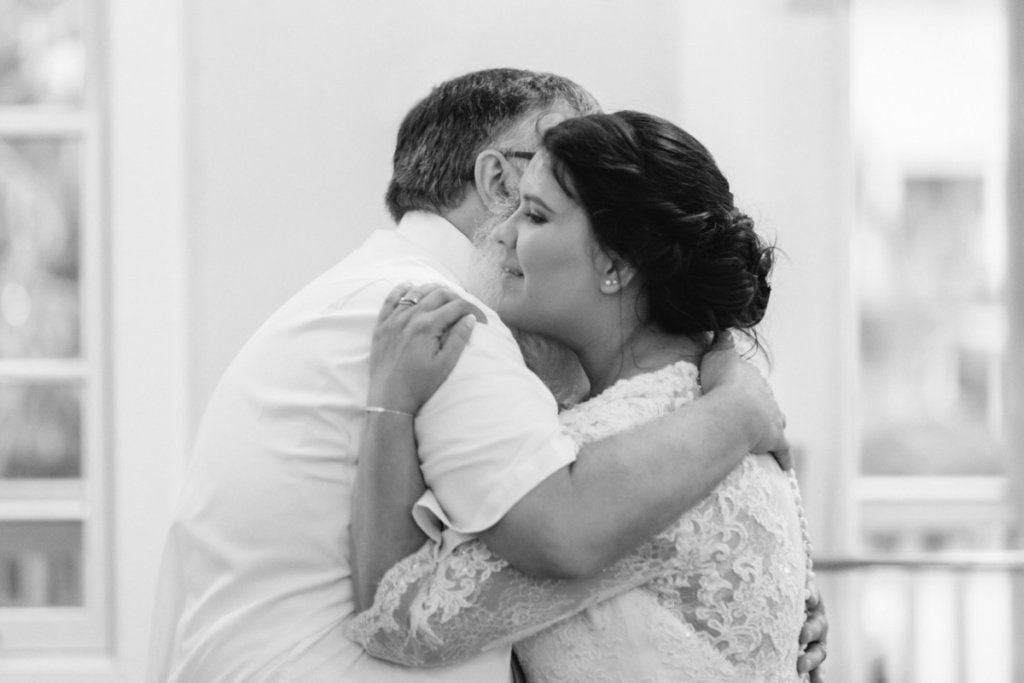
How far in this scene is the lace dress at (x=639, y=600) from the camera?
158cm

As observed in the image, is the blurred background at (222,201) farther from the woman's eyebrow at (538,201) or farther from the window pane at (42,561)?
the woman's eyebrow at (538,201)

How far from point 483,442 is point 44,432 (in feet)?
8.65

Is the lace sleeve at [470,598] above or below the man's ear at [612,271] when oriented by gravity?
below

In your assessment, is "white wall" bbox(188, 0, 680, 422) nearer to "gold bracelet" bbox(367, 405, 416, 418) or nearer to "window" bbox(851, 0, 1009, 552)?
"gold bracelet" bbox(367, 405, 416, 418)

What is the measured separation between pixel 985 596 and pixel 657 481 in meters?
4.34

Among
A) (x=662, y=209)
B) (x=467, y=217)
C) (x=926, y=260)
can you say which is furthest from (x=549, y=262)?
(x=926, y=260)

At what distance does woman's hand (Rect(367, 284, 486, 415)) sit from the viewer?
A: 1.57 m

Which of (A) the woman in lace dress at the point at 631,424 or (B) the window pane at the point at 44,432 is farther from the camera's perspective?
(B) the window pane at the point at 44,432

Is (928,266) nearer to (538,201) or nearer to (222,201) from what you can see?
(222,201)

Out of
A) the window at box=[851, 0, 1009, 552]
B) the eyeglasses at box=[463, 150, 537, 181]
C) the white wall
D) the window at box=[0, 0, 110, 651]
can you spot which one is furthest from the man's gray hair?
the window at box=[851, 0, 1009, 552]

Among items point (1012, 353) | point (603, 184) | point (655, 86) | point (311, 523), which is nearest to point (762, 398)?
point (603, 184)

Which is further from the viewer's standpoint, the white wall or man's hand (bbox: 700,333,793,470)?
the white wall

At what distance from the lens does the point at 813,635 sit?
1872 mm

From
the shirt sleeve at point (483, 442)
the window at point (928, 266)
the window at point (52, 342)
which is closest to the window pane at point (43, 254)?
the window at point (52, 342)
